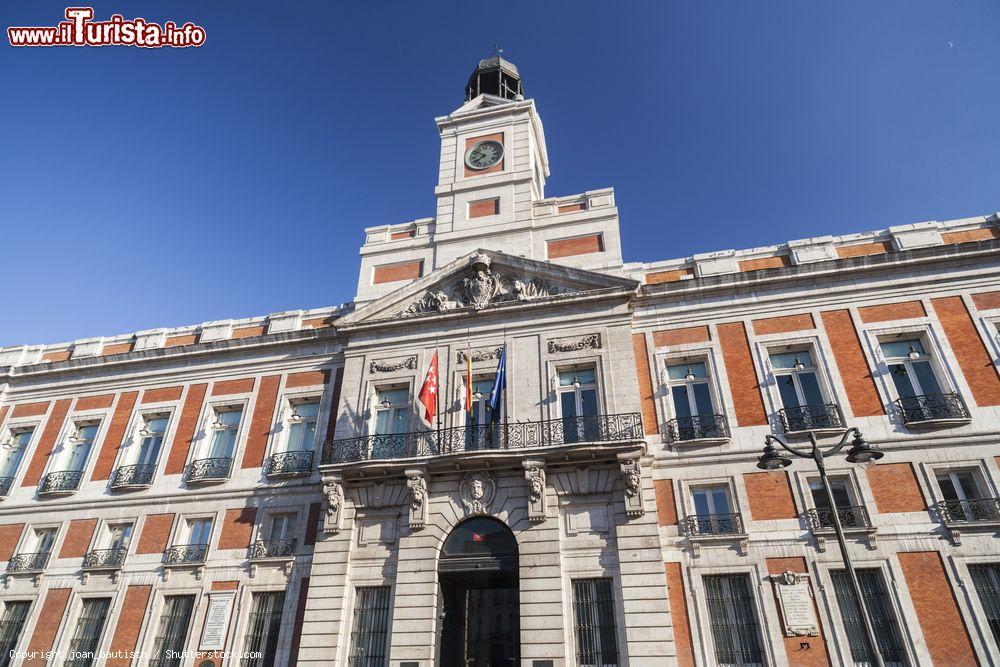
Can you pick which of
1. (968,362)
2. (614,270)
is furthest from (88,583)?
(968,362)

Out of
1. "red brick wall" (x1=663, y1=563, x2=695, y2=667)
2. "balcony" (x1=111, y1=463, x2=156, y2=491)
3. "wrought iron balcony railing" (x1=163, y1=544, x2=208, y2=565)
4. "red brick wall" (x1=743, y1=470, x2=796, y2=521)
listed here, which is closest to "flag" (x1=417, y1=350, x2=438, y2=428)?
"red brick wall" (x1=663, y1=563, x2=695, y2=667)

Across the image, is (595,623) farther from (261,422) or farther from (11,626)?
(11,626)

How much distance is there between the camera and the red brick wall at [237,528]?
56.1 ft

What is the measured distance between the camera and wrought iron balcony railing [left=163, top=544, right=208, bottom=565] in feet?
56.1

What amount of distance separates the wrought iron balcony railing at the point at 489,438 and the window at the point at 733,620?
12.5 feet

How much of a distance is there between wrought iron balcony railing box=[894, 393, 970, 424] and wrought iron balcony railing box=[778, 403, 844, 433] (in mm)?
1448

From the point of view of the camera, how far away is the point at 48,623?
17.2m

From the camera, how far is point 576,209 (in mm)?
20047

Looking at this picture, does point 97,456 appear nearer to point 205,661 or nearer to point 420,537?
point 205,661

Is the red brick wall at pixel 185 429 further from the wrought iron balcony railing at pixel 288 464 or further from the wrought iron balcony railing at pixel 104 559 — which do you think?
the wrought iron balcony railing at pixel 288 464

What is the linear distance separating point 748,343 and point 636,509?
585 centimetres

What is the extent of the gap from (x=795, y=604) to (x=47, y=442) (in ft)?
77.2

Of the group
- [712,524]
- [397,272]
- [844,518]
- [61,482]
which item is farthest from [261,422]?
[844,518]

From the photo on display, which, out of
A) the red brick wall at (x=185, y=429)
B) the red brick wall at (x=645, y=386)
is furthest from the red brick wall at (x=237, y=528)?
the red brick wall at (x=645, y=386)
